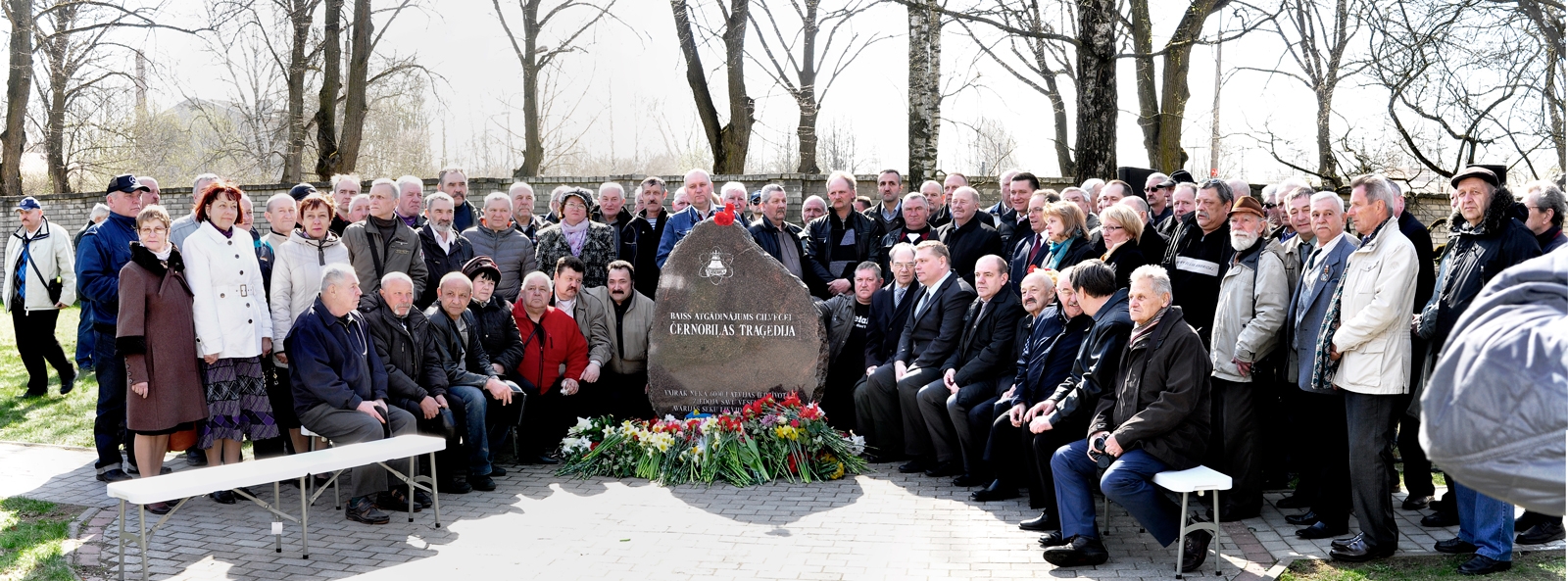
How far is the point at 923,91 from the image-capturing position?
11.2 metres

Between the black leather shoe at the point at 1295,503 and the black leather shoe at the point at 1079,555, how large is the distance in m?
1.61

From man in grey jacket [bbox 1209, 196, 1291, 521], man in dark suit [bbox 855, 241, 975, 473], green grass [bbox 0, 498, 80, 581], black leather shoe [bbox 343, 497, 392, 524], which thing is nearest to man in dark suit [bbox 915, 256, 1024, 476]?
man in dark suit [bbox 855, 241, 975, 473]

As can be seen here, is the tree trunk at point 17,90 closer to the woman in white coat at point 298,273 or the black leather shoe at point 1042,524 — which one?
the woman in white coat at point 298,273

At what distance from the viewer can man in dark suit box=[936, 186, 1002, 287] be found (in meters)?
7.98

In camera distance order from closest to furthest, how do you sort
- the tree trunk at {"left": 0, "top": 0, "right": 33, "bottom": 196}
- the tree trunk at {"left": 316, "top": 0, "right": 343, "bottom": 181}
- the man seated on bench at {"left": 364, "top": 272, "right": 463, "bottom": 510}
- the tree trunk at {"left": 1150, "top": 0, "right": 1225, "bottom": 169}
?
the man seated on bench at {"left": 364, "top": 272, "right": 463, "bottom": 510}
the tree trunk at {"left": 1150, "top": 0, "right": 1225, "bottom": 169}
the tree trunk at {"left": 316, "top": 0, "right": 343, "bottom": 181}
the tree trunk at {"left": 0, "top": 0, "right": 33, "bottom": 196}

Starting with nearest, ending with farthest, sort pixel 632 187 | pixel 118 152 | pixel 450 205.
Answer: pixel 450 205
pixel 632 187
pixel 118 152

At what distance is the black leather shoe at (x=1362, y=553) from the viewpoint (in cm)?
480

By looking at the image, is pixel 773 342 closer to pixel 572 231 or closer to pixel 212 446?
pixel 572 231

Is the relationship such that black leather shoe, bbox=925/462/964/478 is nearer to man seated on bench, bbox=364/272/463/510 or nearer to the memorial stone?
the memorial stone

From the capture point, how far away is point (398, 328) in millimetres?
6316

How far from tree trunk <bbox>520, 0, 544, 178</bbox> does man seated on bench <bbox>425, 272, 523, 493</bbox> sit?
552 inches

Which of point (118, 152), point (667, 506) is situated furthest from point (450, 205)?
point (118, 152)

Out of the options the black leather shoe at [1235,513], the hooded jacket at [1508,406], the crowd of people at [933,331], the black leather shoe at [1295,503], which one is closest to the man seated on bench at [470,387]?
the crowd of people at [933,331]

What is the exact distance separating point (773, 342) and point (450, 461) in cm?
232
